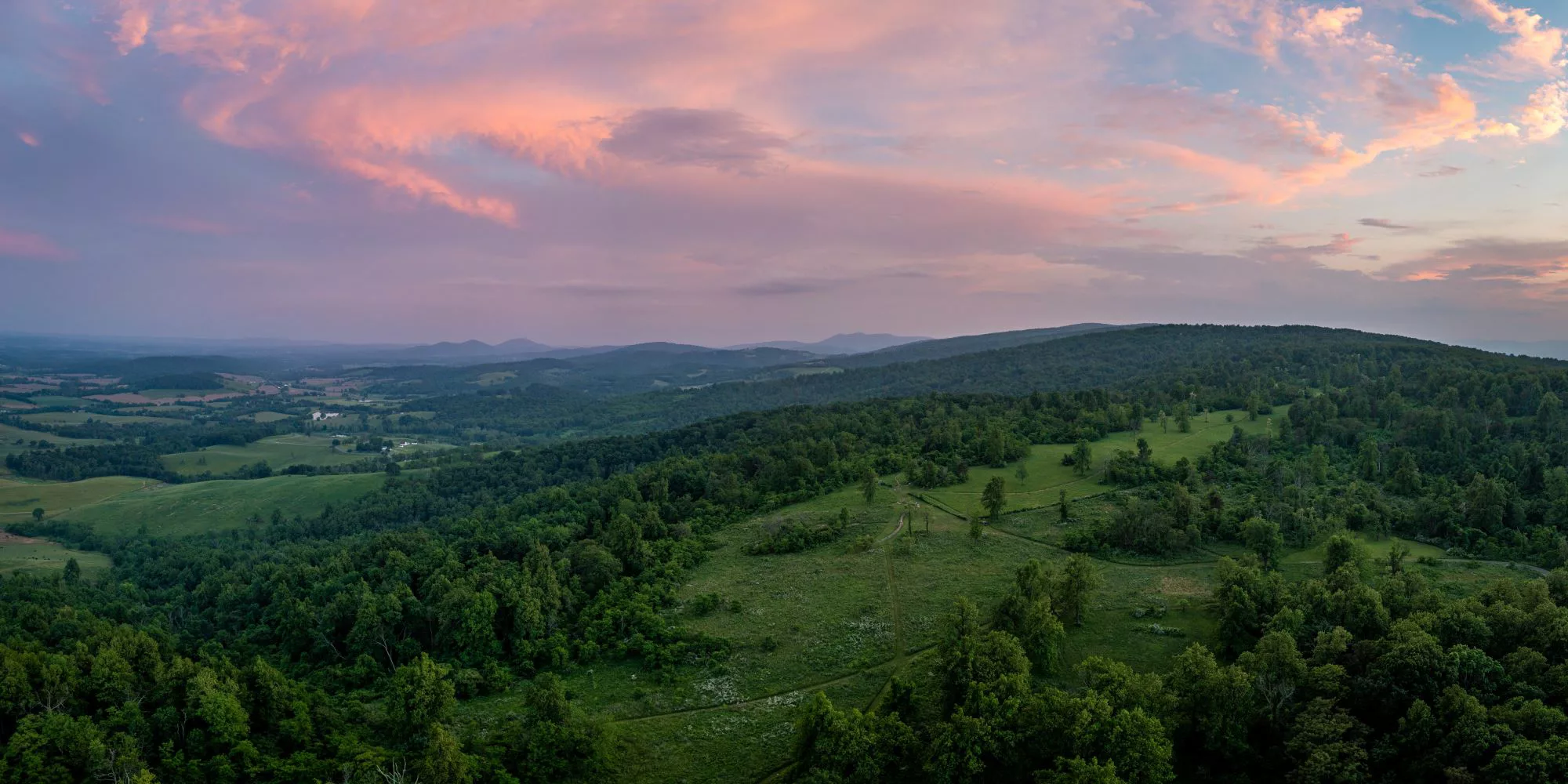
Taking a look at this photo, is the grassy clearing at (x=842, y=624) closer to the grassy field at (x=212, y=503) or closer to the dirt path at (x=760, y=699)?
the dirt path at (x=760, y=699)

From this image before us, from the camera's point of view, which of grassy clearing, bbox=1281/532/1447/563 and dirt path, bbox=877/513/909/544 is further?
dirt path, bbox=877/513/909/544

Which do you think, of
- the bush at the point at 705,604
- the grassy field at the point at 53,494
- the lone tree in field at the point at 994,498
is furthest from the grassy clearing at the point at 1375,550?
the grassy field at the point at 53,494

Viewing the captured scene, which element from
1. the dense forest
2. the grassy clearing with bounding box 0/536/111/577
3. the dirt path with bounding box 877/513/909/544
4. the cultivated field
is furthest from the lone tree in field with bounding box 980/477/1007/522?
the cultivated field

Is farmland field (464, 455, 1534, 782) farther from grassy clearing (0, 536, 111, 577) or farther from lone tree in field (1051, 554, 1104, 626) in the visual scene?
grassy clearing (0, 536, 111, 577)

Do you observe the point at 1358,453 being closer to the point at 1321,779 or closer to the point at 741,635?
the point at 1321,779

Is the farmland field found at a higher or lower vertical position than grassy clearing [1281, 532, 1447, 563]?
lower

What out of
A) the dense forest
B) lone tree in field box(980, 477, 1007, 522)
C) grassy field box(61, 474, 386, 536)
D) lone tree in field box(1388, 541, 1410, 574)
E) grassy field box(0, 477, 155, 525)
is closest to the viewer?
the dense forest

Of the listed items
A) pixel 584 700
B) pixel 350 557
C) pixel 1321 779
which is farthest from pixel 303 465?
pixel 1321 779
